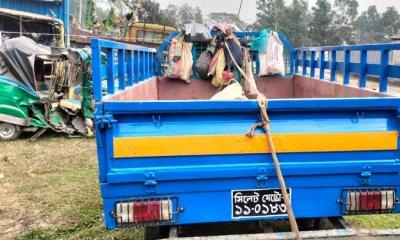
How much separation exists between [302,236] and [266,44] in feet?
11.4

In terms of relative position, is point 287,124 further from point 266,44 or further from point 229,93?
point 266,44

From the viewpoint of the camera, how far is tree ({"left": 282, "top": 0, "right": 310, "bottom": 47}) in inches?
2398

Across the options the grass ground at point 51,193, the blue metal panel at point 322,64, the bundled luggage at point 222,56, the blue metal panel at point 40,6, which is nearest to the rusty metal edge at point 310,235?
the grass ground at point 51,193

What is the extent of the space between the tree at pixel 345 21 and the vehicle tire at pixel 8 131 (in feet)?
169

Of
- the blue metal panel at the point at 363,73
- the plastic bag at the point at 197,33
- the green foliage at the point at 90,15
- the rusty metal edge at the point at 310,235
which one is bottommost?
the rusty metal edge at the point at 310,235

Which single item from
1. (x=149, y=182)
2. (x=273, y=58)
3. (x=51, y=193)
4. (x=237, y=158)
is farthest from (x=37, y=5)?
(x=237, y=158)

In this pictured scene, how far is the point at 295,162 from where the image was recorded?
2410 mm

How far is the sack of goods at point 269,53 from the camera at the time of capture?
5219 millimetres

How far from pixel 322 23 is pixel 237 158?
59.7m

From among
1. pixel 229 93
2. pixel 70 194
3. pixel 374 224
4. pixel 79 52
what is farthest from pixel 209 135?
pixel 79 52

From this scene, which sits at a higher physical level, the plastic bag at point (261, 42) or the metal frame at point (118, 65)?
the plastic bag at point (261, 42)

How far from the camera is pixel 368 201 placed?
2447 millimetres

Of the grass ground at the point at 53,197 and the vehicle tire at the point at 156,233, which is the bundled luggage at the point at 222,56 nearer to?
the grass ground at the point at 53,197

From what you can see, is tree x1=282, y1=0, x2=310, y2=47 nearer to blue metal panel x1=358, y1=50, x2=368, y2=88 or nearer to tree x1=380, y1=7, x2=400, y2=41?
tree x1=380, y1=7, x2=400, y2=41
